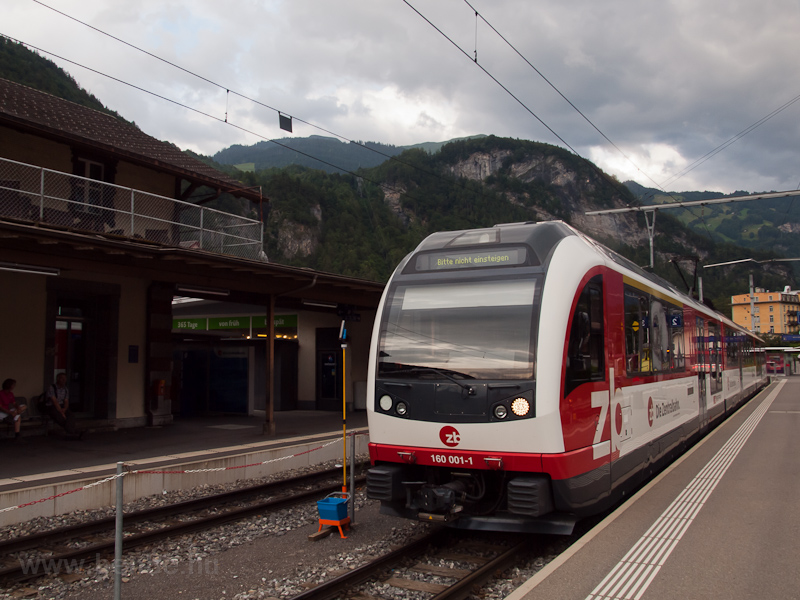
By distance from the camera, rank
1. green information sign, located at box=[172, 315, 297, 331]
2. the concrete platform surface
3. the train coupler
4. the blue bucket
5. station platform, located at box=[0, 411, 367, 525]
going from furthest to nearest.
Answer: green information sign, located at box=[172, 315, 297, 331] → the concrete platform surface → station platform, located at box=[0, 411, 367, 525] → the blue bucket → the train coupler

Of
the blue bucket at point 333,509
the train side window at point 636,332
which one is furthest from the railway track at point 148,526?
the train side window at point 636,332

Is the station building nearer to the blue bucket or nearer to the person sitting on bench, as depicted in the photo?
the person sitting on bench

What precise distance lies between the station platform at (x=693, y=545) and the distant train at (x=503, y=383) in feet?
1.60

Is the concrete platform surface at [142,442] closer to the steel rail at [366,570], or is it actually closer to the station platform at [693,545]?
the steel rail at [366,570]

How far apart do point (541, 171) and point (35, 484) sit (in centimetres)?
13444

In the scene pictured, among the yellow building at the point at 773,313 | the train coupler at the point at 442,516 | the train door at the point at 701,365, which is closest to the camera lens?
the train coupler at the point at 442,516

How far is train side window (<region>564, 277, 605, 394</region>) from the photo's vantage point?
19.6ft

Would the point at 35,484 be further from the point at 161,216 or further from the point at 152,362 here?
the point at 161,216

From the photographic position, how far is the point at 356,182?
9412 cm

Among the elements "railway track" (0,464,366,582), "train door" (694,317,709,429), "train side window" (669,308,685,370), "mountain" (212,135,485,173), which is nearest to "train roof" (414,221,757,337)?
"train side window" (669,308,685,370)

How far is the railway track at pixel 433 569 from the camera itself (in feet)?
17.4

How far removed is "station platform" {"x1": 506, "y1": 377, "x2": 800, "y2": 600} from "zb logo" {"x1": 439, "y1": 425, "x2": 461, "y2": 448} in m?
1.32

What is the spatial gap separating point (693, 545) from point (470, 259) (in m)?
3.24

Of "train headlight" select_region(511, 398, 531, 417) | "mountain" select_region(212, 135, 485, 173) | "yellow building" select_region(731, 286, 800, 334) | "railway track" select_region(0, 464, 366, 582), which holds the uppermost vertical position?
"mountain" select_region(212, 135, 485, 173)
